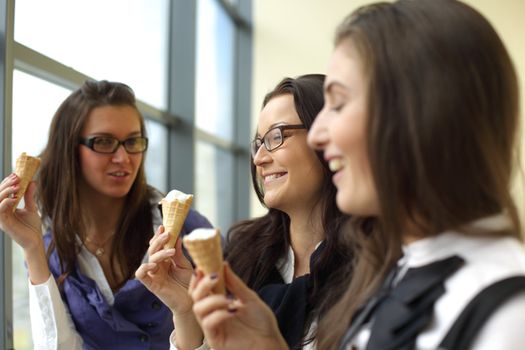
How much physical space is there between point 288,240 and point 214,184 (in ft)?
14.7

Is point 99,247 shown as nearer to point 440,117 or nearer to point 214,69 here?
point 440,117

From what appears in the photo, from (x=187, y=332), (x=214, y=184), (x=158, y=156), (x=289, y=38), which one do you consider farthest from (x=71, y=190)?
(x=289, y=38)

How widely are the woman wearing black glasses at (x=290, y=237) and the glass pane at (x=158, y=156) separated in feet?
7.93

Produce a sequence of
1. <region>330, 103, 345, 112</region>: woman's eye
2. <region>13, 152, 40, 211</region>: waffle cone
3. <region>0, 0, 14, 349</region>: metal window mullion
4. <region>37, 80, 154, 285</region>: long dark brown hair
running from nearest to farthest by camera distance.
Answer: <region>330, 103, 345, 112</region>: woman's eye
<region>13, 152, 40, 211</region>: waffle cone
<region>0, 0, 14, 349</region>: metal window mullion
<region>37, 80, 154, 285</region>: long dark brown hair

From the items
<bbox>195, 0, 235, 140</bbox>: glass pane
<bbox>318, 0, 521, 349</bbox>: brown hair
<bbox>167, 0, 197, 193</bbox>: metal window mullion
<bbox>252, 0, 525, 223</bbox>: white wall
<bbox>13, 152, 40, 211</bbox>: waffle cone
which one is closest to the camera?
<bbox>318, 0, 521, 349</bbox>: brown hair

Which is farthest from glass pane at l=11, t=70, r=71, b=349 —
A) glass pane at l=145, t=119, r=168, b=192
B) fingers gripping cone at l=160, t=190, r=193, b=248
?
glass pane at l=145, t=119, r=168, b=192

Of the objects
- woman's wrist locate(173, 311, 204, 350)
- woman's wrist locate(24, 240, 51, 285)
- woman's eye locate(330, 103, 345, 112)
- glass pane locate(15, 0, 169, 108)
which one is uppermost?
glass pane locate(15, 0, 169, 108)

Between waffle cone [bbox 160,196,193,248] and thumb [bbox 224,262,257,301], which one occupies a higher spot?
waffle cone [bbox 160,196,193,248]

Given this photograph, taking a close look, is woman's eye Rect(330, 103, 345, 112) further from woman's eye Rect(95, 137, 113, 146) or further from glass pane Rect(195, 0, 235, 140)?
glass pane Rect(195, 0, 235, 140)

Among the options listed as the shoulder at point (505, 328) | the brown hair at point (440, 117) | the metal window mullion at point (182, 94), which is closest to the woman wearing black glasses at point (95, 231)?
Answer: the brown hair at point (440, 117)

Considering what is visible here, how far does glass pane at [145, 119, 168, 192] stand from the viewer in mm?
4188

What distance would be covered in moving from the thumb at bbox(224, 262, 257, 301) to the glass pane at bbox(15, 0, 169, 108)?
1.64 meters

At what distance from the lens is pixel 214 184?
6.24 meters

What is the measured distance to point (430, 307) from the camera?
0.90 metres
